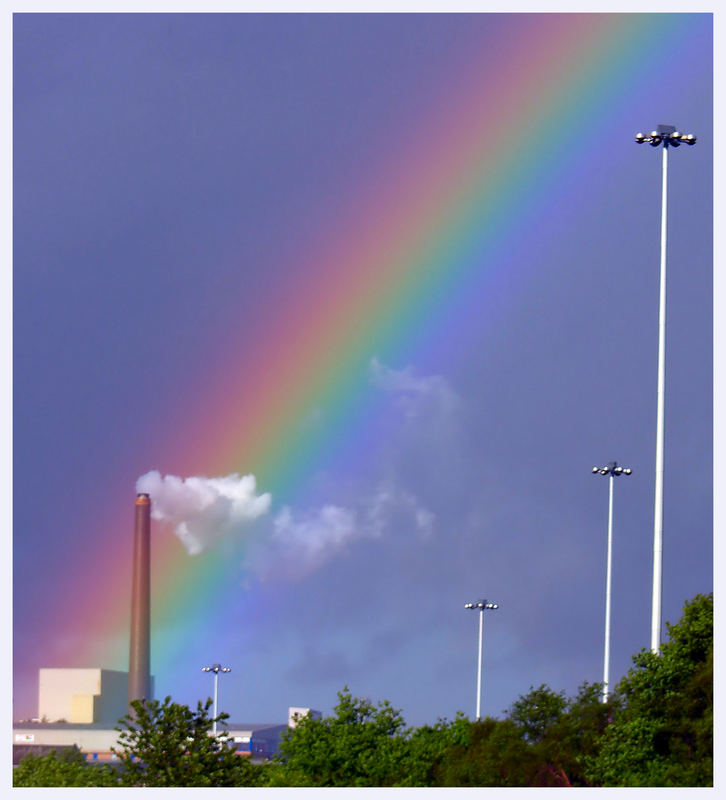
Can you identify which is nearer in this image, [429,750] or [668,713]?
[668,713]

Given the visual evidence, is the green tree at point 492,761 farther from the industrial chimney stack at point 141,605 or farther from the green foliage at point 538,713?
the industrial chimney stack at point 141,605

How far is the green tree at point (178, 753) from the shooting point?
46375mm

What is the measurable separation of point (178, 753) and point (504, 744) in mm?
12620

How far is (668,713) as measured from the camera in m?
38.0

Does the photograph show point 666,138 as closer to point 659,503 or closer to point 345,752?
point 659,503

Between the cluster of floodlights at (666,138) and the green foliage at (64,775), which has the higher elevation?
the cluster of floodlights at (666,138)

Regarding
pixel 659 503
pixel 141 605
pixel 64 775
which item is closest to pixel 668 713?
pixel 659 503

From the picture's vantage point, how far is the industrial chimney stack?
614 feet

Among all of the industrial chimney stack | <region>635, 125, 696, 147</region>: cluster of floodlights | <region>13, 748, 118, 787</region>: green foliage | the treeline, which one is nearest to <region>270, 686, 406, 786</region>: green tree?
the treeline

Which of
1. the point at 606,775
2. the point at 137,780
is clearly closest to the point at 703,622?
the point at 606,775

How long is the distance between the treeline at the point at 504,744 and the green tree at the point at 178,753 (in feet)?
0.16

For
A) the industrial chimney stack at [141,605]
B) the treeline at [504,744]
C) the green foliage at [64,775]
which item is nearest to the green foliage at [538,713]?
the treeline at [504,744]
